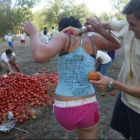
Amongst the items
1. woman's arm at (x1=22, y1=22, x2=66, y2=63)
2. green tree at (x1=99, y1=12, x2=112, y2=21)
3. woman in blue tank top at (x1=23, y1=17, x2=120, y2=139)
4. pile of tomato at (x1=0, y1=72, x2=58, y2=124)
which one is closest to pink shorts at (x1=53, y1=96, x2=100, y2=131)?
woman in blue tank top at (x1=23, y1=17, x2=120, y2=139)

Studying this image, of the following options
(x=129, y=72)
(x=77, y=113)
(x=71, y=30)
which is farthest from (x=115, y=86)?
(x=71, y=30)

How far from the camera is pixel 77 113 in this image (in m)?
1.93

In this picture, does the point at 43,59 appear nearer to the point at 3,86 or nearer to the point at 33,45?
the point at 33,45

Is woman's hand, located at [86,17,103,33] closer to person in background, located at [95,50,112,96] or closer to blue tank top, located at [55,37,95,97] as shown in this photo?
blue tank top, located at [55,37,95,97]

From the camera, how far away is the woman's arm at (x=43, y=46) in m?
1.64

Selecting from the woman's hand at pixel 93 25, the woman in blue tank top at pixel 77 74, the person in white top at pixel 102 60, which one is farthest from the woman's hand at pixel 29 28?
the person in white top at pixel 102 60

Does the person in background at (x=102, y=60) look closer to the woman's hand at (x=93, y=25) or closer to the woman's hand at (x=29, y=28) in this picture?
the woman's hand at (x=93, y=25)

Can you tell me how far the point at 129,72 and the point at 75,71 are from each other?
18.5 inches

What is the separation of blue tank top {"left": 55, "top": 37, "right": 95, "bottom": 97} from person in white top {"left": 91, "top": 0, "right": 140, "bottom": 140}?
279 millimetres

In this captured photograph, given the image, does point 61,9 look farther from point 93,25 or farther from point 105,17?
point 93,25

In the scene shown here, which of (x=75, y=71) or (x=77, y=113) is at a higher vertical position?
(x=75, y=71)

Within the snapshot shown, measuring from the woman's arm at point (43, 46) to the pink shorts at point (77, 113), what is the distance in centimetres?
51

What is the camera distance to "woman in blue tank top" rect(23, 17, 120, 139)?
1.85 metres

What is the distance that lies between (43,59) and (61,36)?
0.27 metres
